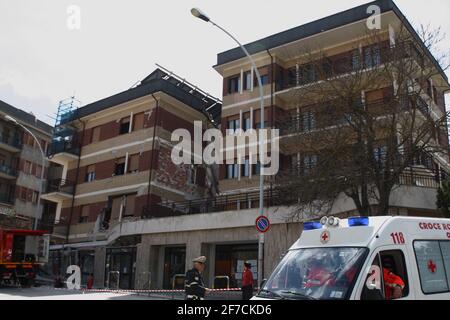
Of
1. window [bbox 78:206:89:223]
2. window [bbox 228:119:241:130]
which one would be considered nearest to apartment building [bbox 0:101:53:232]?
window [bbox 78:206:89:223]

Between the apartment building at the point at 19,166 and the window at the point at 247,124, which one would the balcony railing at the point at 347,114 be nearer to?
the window at the point at 247,124

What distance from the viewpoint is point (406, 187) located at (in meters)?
17.9

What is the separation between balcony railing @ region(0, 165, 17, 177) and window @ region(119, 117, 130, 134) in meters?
16.9

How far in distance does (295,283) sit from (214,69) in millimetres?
25703

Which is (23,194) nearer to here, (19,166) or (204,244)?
(19,166)

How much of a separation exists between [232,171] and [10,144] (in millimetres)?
26732

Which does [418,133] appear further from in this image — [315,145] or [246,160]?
[246,160]

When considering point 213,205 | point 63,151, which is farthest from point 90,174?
point 213,205

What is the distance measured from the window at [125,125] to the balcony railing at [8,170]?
16.9 m

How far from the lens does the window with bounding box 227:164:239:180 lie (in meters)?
28.1

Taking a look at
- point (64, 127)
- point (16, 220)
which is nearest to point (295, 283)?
point (64, 127)

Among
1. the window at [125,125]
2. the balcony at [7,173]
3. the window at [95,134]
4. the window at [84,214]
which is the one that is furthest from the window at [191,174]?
the balcony at [7,173]

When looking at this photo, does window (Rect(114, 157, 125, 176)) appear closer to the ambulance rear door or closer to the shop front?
the shop front

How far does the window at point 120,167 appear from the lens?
3247cm
